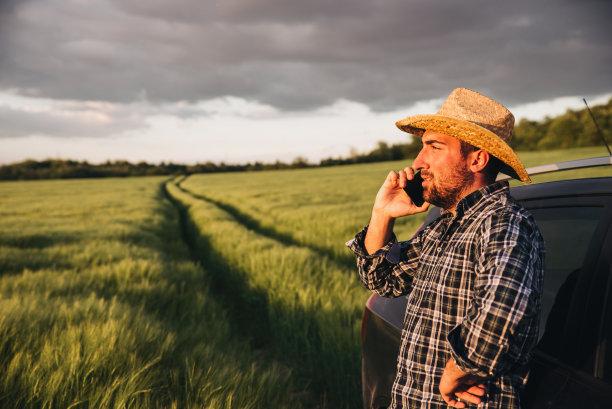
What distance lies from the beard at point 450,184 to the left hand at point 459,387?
606 millimetres

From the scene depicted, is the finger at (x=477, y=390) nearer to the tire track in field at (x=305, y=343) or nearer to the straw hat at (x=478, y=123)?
the straw hat at (x=478, y=123)

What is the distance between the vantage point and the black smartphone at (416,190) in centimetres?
150

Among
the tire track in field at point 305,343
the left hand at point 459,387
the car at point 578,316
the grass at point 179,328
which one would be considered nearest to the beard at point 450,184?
the car at point 578,316

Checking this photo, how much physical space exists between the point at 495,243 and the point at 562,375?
555 millimetres

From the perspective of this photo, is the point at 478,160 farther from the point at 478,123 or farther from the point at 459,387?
the point at 459,387

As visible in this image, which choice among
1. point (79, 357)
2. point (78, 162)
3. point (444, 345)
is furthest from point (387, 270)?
point (78, 162)

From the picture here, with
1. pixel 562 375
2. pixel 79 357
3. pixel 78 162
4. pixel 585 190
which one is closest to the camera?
pixel 562 375

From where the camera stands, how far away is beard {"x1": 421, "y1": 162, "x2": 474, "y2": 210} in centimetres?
137

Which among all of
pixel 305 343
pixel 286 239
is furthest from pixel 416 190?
pixel 286 239

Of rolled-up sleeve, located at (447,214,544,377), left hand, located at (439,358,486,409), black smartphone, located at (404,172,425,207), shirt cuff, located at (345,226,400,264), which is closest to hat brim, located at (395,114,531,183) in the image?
black smartphone, located at (404,172,425,207)

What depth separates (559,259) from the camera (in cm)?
260

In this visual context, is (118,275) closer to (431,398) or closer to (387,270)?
(387,270)

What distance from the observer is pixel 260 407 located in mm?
2273

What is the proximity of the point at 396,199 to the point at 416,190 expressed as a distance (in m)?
0.10
